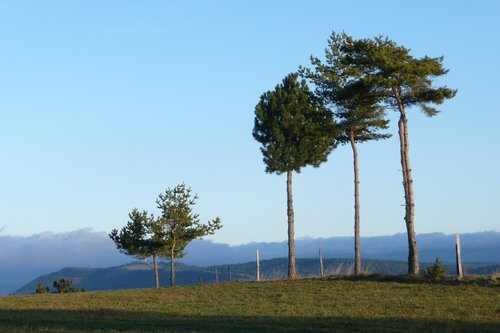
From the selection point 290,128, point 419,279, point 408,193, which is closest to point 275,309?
point 419,279

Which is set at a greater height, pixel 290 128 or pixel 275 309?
pixel 290 128

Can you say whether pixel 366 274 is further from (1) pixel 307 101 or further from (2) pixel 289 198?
(1) pixel 307 101

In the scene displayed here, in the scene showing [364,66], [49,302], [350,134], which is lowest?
[49,302]

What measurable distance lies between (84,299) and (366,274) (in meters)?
15.8

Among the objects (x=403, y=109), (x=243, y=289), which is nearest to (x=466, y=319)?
(x=243, y=289)

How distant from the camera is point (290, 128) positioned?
169 ft

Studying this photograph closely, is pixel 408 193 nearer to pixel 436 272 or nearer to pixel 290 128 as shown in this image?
pixel 436 272

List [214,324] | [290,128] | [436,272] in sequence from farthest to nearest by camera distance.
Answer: [290,128] → [436,272] → [214,324]

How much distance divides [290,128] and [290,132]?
1.05 feet

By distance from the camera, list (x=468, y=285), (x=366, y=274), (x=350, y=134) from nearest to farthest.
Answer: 1. (x=468, y=285)
2. (x=366, y=274)
3. (x=350, y=134)

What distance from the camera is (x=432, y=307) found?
2994 cm

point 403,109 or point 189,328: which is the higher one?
point 403,109

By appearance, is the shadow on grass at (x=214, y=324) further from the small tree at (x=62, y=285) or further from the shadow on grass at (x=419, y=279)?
the small tree at (x=62, y=285)

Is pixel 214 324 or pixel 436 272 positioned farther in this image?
pixel 436 272
